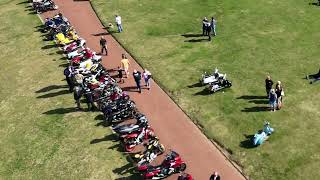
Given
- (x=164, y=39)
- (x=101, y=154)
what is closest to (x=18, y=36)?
(x=164, y=39)

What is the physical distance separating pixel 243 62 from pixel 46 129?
59.2 feet

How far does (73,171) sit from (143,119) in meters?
5.79

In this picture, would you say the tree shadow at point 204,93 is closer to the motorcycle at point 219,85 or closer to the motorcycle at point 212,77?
the motorcycle at point 219,85

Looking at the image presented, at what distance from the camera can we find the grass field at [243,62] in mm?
29516

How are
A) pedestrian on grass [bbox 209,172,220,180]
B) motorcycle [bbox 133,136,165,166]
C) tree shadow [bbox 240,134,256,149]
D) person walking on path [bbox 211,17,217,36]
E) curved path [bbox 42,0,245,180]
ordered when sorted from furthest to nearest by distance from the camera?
person walking on path [bbox 211,17,217,36] < tree shadow [bbox 240,134,256,149] < motorcycle [bbox 133,136,165,166] < curved path [bbox 42,0,245,180] < pedestrian on grass [bbox 209,172,220,180]

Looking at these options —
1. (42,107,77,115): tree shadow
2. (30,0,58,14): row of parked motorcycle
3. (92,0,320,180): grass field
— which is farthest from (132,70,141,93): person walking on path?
(30,0,58,14): row of parked motorcycle

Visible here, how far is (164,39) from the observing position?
45.5 meters

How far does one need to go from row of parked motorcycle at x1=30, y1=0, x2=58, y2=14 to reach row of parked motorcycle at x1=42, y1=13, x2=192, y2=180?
10.4 metres

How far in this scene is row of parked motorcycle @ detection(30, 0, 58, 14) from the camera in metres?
54.7

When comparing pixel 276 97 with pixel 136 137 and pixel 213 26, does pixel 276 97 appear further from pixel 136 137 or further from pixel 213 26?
pixel 213 26

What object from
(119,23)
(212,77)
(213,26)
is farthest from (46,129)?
(213,26)

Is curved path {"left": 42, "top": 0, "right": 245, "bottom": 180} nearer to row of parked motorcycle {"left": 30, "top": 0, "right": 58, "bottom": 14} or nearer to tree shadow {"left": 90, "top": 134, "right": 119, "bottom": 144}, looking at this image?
tree shadow {"left": 90, "top": 134, "right": 119, "bottom": 144}

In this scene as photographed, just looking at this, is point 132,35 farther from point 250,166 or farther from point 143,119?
point 250,166

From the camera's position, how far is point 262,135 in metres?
29.8
